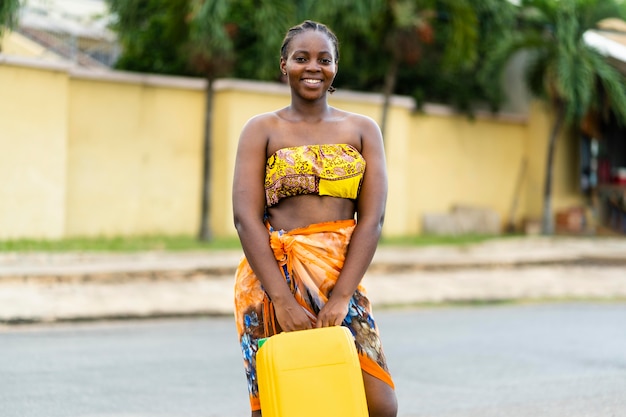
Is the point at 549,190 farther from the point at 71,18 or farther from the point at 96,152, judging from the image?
the point at 71,18

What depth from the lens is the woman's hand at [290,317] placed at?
3510 mm

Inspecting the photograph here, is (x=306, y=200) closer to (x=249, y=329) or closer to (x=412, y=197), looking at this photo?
(x=249, y=329)

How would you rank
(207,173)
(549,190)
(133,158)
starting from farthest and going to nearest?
(549,190)
(133,158)
(207,173)

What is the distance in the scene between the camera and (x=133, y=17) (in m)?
17.3

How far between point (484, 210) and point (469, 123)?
1814 mm

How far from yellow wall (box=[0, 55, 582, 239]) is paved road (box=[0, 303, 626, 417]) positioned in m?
5.81

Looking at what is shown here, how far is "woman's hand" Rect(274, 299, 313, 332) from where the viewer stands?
11.5 ft

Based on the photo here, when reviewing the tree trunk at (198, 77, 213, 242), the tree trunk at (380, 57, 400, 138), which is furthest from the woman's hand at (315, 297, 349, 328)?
the tree trunk at (380, 57, 400, 138)

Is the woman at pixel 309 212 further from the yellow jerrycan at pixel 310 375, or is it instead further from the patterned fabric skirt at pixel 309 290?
the yellow jerrycan at pixel 310 375

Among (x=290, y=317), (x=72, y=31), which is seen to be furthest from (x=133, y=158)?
(x=290, y=317)

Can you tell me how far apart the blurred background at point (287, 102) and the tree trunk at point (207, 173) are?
0.03 m

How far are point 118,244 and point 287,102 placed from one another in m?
4.54

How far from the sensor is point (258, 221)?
360 cm

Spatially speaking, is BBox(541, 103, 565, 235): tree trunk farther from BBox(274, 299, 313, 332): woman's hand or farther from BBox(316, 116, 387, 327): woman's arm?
BBox(274, 299, 313, 332): woman's hand
